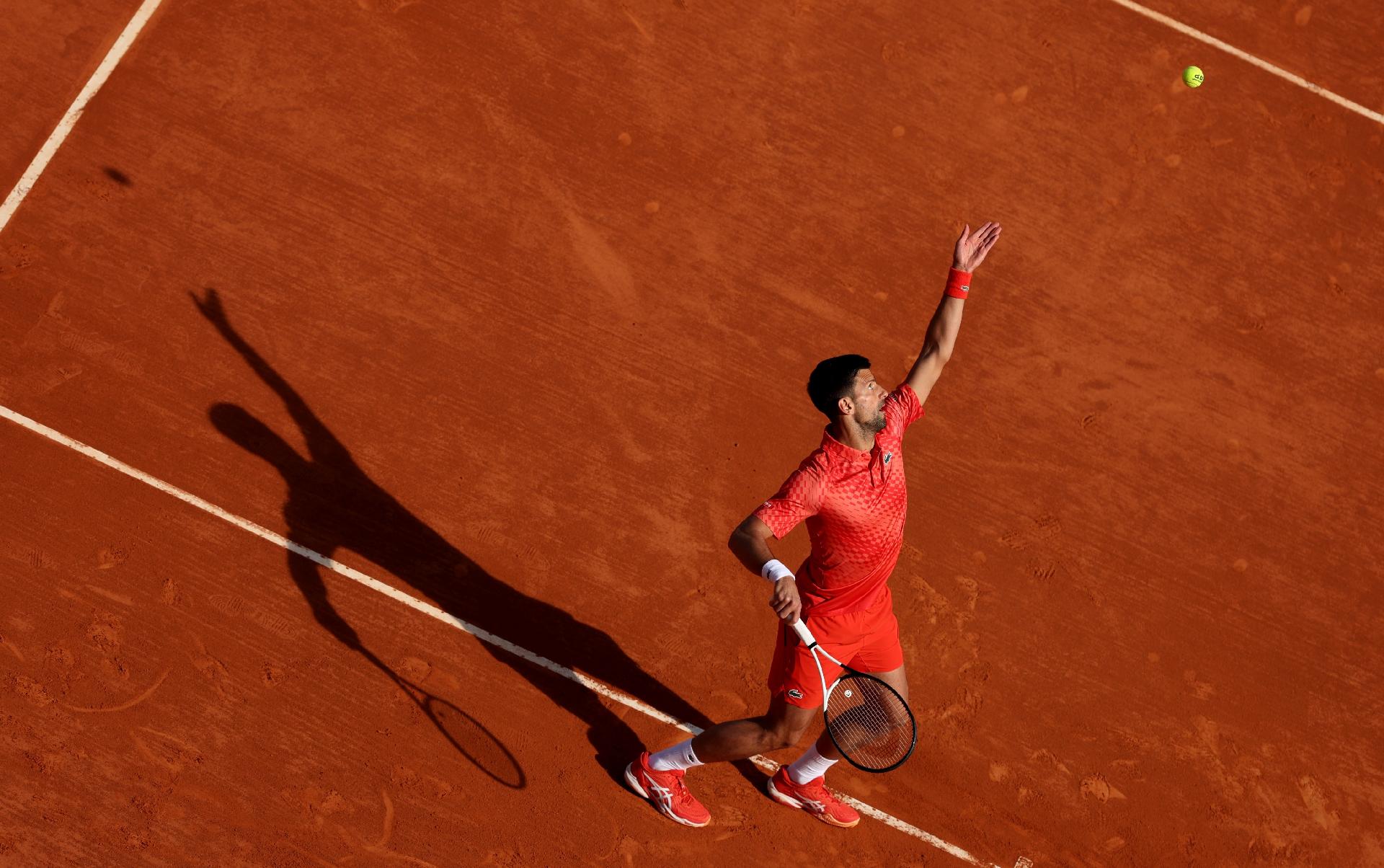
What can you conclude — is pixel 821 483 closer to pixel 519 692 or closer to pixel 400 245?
pixel 519 692

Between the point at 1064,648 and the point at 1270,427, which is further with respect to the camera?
the point at 1270,427

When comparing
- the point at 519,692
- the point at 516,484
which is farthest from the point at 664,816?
the point at 516,484

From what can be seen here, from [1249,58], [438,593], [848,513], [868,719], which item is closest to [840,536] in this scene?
[848,513]

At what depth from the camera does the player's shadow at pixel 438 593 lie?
23.0ft

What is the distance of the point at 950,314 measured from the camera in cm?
593

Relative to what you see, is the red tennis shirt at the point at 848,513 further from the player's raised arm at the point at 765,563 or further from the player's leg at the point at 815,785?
the player's leg at the point at 815,785

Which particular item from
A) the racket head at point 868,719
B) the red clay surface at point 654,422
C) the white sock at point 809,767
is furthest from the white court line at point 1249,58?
the white sock at point 809,767

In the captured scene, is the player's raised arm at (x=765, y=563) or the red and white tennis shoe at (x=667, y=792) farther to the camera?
the red and white tennis shoe at (x=667, y=792)

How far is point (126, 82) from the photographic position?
8.51 m

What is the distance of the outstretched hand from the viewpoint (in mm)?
5945

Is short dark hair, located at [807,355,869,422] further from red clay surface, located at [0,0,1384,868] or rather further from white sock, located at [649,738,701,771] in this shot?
red clay surface, located at [0,0,1384,868]

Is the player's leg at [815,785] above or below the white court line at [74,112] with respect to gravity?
below

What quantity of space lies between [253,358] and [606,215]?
257 cm

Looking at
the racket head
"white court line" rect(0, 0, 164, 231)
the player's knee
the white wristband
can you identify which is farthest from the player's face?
"white court line" rect(0, 0, 164, 231)
